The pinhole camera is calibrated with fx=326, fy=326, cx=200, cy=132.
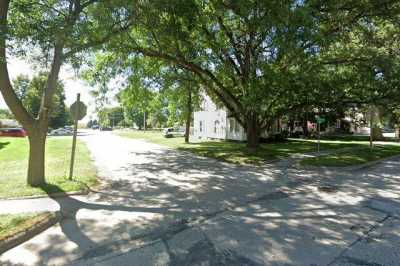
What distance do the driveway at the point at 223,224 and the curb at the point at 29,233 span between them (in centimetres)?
13

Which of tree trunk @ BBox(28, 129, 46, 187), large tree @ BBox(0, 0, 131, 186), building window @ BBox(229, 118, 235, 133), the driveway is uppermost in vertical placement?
large tree @ BBox(0, 0, 131, 186)

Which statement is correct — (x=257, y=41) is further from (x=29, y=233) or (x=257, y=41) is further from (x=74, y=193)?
(x=29, y=233)

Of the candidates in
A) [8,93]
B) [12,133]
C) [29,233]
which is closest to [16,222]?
[29,233]

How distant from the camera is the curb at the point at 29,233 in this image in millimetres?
4978

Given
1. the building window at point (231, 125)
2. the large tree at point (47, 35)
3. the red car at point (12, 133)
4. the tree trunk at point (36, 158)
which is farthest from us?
the red car at point (12, 133)

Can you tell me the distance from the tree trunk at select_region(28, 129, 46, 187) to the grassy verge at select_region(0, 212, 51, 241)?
2.92 metres

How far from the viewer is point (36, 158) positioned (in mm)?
9133

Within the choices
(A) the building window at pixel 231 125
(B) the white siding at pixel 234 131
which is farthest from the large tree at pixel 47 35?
(A) the building window at pixel 231 125

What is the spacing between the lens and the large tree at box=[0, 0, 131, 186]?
7.43m

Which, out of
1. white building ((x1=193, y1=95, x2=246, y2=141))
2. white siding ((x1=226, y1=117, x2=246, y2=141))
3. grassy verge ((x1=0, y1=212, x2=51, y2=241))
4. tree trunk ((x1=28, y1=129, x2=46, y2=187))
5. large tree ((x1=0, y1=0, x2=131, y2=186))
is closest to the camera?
grassy verge ((x1=0, y1=212, x2=51, y2=241))

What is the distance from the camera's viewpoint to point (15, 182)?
9.57 meters

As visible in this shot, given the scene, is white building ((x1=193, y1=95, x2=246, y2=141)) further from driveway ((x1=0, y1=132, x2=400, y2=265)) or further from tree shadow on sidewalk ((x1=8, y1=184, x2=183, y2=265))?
tree shadow on sidewalk ((x1=8, y1=184, x2=183, y2=265))

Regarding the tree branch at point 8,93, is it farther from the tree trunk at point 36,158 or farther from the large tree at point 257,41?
the large tree at point 257,41

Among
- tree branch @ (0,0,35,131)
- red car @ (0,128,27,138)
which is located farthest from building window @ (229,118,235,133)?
tree branch @ (0,0,35,131)
